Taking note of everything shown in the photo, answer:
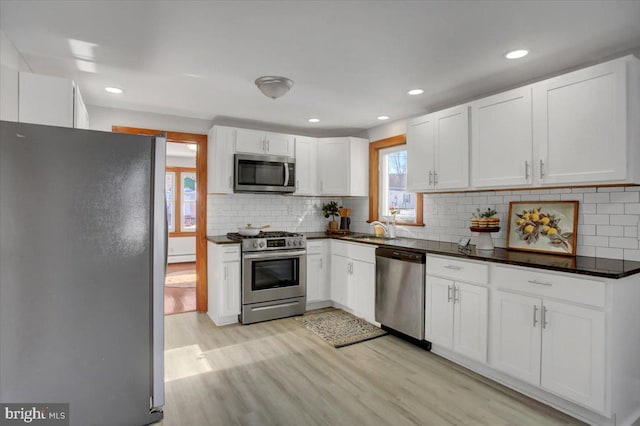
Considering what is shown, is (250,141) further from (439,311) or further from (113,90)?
(439,311)

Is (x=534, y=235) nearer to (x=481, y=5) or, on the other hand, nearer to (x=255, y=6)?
(x=481, y=5)

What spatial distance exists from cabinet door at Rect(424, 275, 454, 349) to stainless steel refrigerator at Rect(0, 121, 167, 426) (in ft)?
7.36

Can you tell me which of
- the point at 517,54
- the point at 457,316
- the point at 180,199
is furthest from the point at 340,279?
the point at 180,199

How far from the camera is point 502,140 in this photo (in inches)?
113

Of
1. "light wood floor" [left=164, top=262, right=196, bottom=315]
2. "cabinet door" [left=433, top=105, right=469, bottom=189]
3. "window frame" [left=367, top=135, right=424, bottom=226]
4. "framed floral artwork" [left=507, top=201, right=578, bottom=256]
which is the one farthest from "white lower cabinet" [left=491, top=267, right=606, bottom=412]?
"light wood floor" [left=164, top=262, right=196, bottom=315]

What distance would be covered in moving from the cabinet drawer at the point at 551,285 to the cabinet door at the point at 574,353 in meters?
0.06

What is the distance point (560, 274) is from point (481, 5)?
1710mm

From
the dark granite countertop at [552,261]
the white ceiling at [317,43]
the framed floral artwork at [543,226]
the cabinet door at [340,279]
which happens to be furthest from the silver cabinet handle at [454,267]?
the white ceiling at [317,43]

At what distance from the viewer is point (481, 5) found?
1.89 metres

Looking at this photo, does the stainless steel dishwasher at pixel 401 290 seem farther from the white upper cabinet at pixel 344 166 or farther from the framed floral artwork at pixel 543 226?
the white upper cabinet at pixel 344 166

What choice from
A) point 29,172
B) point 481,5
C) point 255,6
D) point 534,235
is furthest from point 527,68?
point 29,172

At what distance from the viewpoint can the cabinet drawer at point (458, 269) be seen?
8.85 ft

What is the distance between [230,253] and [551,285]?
301 cm

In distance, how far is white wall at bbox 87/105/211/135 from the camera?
3.81 metres
